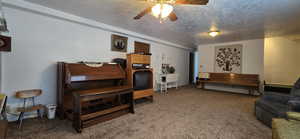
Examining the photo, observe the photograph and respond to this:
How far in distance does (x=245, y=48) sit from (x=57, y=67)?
673cm

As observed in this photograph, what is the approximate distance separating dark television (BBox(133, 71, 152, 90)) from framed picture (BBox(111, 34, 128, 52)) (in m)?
1.13

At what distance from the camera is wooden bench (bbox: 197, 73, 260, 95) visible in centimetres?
488

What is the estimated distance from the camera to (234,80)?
213 inches

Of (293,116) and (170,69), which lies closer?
(293,116)

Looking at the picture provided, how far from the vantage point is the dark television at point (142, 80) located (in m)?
3.41

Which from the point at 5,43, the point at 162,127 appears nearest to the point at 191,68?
the point at 162,127

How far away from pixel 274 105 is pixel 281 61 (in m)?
4.18

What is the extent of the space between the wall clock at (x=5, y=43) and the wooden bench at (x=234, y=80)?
257 inches

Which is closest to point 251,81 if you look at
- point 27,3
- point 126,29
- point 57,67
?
point 126,29

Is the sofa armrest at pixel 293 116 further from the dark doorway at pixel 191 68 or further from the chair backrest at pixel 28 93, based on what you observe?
the dark doorway at pixel 191 68

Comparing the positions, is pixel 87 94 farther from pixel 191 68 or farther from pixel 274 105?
pixel 191 68

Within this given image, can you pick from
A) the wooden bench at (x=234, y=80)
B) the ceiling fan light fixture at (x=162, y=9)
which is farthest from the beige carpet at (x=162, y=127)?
the wooden bench at (x=234, y=80)

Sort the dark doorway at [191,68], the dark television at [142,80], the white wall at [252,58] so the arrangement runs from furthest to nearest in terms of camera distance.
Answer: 1. the dark doorway at [191,68]
2. the white wall at [252,58]
3. the dark television at [142,80]

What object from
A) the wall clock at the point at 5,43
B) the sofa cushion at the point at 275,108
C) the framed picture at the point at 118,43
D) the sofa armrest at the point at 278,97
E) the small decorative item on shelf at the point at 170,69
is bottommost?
the sofa cushion at the point at 275,108
